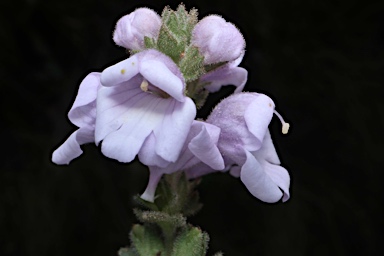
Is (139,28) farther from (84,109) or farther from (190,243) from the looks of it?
(190,243)

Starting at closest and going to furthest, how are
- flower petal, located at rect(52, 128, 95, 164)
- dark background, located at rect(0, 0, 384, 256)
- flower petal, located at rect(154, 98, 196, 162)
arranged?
flower petal, located at rect(154, 98, 196, 162)
flower petal, located at rect(52, 128, 95, 164)
dark background, located at rect(0, 0, 384, 256)

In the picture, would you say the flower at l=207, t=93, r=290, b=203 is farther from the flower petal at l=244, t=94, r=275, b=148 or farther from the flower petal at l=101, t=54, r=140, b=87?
the flower petal at l=101, t=54, r=140, b=87

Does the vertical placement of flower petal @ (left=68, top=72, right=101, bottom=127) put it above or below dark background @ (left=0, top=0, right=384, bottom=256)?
above

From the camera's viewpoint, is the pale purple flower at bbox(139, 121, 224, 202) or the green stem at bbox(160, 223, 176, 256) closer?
the pale purple flower at bbox(139, 121, 224, 202)

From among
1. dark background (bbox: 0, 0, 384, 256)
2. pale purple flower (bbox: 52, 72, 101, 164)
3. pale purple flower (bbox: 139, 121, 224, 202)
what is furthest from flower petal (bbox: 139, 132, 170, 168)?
dark background (bbox: 0, 0, 384, 256)

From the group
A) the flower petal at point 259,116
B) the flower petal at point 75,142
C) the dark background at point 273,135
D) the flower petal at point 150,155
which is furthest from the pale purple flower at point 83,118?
the dark background at point 273,135

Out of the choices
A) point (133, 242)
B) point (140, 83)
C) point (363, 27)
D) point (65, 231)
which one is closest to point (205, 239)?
point (133, 242)
